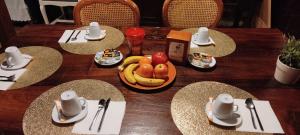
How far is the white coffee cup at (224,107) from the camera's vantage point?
73cm

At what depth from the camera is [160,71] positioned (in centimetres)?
92

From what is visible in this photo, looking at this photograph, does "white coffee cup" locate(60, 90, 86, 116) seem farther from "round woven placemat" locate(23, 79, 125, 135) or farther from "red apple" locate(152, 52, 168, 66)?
"red apple" locate(152, 52, 168, 66)

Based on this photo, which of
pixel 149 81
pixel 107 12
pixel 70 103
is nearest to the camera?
pixel 70 103

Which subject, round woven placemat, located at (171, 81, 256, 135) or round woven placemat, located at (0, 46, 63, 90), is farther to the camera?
round woven placemat, located at (0, 46, 63, 90)

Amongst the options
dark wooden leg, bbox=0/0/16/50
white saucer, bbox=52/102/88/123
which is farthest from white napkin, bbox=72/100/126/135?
dark wooden leg, bbox=0/0/16/50

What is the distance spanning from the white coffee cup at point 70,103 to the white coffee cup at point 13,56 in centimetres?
40

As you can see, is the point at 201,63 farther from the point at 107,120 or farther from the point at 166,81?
the point at 107,120

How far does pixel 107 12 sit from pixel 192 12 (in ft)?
1.87

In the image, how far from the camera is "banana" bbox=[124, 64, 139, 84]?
36.3 inches

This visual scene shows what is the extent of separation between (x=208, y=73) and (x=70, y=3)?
79.1 inches

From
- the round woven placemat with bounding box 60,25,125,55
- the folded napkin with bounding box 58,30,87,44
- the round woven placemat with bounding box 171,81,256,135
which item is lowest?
the round woven placemat with bounding box 171,81,256,135

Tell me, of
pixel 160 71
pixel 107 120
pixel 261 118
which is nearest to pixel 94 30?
pixel 160 71

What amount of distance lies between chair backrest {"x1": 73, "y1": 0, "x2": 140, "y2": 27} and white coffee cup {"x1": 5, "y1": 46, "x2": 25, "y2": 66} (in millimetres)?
564

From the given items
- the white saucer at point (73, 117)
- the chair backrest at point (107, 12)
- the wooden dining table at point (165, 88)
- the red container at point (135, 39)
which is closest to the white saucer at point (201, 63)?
the wooden dining table at point (165, 88)
